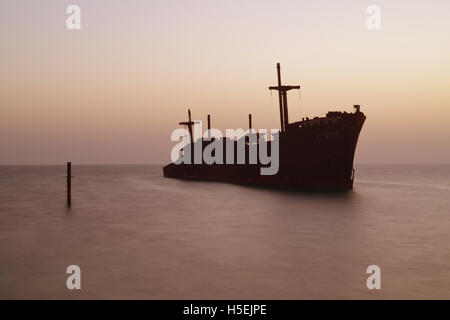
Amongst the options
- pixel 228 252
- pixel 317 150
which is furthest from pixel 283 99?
pixel 228 252

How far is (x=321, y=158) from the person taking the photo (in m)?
46.8

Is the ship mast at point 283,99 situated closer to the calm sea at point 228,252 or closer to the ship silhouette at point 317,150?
the ship silhouette at point 317,150

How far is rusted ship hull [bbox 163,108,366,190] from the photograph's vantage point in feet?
149

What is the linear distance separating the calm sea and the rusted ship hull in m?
9.44

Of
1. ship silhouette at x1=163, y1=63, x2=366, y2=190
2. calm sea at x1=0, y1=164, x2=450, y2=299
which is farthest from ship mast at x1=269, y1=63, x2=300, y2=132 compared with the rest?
calm sea at x1=0, y1=164, x2=450, y2=299

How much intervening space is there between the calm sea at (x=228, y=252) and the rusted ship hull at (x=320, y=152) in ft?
31.0

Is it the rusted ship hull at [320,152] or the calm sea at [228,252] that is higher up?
the rusted ship hull at [320,152]

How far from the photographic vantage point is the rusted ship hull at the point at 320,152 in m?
45.5

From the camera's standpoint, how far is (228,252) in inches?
808

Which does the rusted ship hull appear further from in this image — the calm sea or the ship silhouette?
the calm sea

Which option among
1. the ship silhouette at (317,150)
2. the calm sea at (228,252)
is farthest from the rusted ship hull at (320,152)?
the calm sea at (228,252)

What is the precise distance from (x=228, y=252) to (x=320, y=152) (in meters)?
28.3

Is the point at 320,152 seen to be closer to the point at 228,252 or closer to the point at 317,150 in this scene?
the point at 317,150
